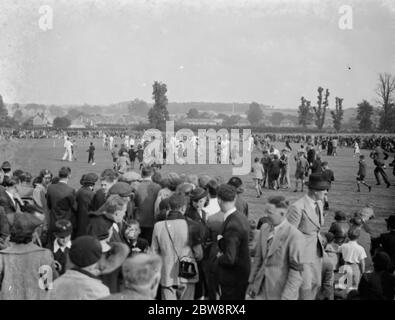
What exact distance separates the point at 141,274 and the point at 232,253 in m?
1.99

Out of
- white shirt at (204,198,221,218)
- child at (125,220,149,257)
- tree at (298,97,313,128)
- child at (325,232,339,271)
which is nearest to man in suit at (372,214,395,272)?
child at (325,232,339,271)

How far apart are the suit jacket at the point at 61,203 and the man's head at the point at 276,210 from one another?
376 cm

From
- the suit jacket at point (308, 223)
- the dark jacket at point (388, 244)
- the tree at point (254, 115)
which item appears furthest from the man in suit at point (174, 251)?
the tree at point (254, 115)

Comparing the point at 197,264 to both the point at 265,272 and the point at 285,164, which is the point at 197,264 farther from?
the point at 285,164

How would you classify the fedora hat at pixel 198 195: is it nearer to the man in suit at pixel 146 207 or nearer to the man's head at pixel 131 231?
the man's head at pixel 131 231

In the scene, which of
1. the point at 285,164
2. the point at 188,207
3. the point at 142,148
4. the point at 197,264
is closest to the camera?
the point at 197,264

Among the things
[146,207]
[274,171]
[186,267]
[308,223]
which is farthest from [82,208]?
[274,171]

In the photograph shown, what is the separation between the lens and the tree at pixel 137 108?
177 meters

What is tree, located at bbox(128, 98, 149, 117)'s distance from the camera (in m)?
177

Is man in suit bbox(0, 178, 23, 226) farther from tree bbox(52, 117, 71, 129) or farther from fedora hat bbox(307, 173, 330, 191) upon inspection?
tree bbox(52, 117, 71, 129)

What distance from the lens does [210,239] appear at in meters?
6.38

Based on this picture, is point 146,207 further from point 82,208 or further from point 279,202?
point 279,202
